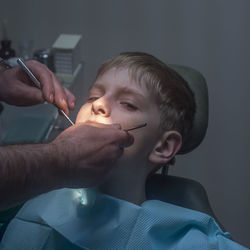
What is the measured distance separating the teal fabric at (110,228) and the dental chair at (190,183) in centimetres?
19

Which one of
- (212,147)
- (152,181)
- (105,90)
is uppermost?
(105,90)

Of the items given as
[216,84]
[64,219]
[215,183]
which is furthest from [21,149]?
[215,183]

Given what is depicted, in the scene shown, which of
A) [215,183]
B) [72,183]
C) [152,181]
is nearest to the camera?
[72,183]

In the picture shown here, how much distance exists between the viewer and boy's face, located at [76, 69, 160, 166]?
3.71 ft

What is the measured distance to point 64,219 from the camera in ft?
3.76

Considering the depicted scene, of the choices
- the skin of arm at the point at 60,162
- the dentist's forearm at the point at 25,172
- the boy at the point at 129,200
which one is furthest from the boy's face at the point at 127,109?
the dentist's forearm at the point at 25,172

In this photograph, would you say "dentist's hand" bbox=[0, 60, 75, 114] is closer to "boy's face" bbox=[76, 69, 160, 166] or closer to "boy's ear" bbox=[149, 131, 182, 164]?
"boy's face" bbox=[76, 69, 160, 166]

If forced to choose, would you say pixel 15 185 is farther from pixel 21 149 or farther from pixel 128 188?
pixel 128 188

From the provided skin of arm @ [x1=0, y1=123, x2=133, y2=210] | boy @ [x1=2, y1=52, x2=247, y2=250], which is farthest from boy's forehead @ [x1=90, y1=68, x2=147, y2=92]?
skin of arm @ [x1=0, y1=123, x2=133, y2=210]

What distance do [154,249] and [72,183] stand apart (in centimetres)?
36

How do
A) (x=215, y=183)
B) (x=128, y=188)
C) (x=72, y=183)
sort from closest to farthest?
(x=72, y=183) → (x=128, y=188) → (x=215, y=183)

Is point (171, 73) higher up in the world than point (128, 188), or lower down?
higher up

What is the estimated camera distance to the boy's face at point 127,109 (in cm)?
113

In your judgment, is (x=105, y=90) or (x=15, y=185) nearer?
(x=15, y=185)
